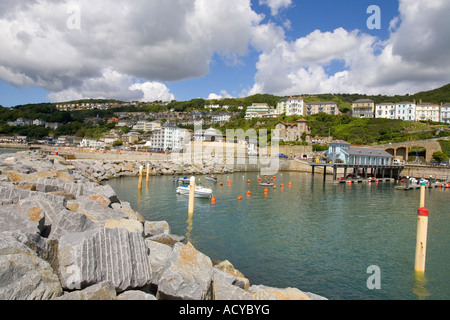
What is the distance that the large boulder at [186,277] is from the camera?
5.71 metres

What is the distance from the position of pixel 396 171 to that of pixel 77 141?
11935 cm

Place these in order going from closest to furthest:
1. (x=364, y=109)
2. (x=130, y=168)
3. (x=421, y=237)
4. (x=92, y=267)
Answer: (x=92, y=267), (x=421, y=237), (x=130, y=168), (x=364, y=109)

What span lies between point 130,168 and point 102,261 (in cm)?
4206

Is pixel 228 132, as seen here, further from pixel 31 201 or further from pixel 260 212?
pixel 31 201

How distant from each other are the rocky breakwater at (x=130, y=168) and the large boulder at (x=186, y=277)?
3233 centimetres

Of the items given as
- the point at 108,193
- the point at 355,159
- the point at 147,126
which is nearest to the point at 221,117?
the point at 147,126

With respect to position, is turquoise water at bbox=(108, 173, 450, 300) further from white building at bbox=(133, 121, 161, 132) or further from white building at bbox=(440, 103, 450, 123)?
white building at bbox=(133, 121, 161, 132)

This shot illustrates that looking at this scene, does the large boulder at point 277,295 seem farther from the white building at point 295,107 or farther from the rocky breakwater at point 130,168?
the white building at point 295,107

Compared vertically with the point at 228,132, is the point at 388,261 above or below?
below

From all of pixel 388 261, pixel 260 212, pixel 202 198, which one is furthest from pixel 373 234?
pixel 202 198

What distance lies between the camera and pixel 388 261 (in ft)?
41.5

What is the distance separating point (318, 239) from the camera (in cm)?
1565

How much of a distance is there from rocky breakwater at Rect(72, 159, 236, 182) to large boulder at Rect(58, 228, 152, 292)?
3220 centimetres

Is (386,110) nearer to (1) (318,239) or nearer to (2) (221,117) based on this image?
(2) (221,117)
